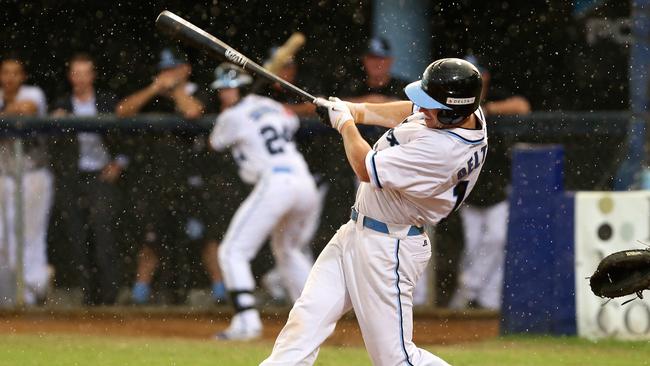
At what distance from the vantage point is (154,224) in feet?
33.2

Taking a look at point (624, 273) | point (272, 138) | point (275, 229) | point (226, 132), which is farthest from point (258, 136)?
point (624, 273)

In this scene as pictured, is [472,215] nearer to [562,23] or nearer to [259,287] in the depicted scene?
[259,287]

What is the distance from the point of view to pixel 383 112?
6.23m

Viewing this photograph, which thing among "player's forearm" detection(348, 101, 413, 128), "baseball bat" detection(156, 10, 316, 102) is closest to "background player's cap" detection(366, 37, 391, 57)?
"baseball bat" detection(156, 10, 316, 102)

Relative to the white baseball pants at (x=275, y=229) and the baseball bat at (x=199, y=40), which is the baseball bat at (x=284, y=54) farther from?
the baseball bat at (x=199, y=40)

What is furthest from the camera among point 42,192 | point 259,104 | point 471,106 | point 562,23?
point 562,23

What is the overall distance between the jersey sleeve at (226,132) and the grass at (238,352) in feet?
4.67

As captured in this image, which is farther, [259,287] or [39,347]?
[259,287]

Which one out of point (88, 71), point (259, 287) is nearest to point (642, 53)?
point (259, 287)

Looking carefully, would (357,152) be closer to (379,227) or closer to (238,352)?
(379,227)

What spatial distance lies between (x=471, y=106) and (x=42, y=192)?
520 centimetres

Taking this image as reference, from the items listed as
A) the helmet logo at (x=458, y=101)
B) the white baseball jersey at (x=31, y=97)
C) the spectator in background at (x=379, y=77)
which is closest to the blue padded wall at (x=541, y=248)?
the spectator in background at (x=379, y=77)

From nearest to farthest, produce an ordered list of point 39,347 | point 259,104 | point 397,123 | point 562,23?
point 397,123 < point 39,347 < point 259,104 < point 562,23

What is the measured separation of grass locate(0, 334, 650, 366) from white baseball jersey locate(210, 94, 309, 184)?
1339 millimetres
